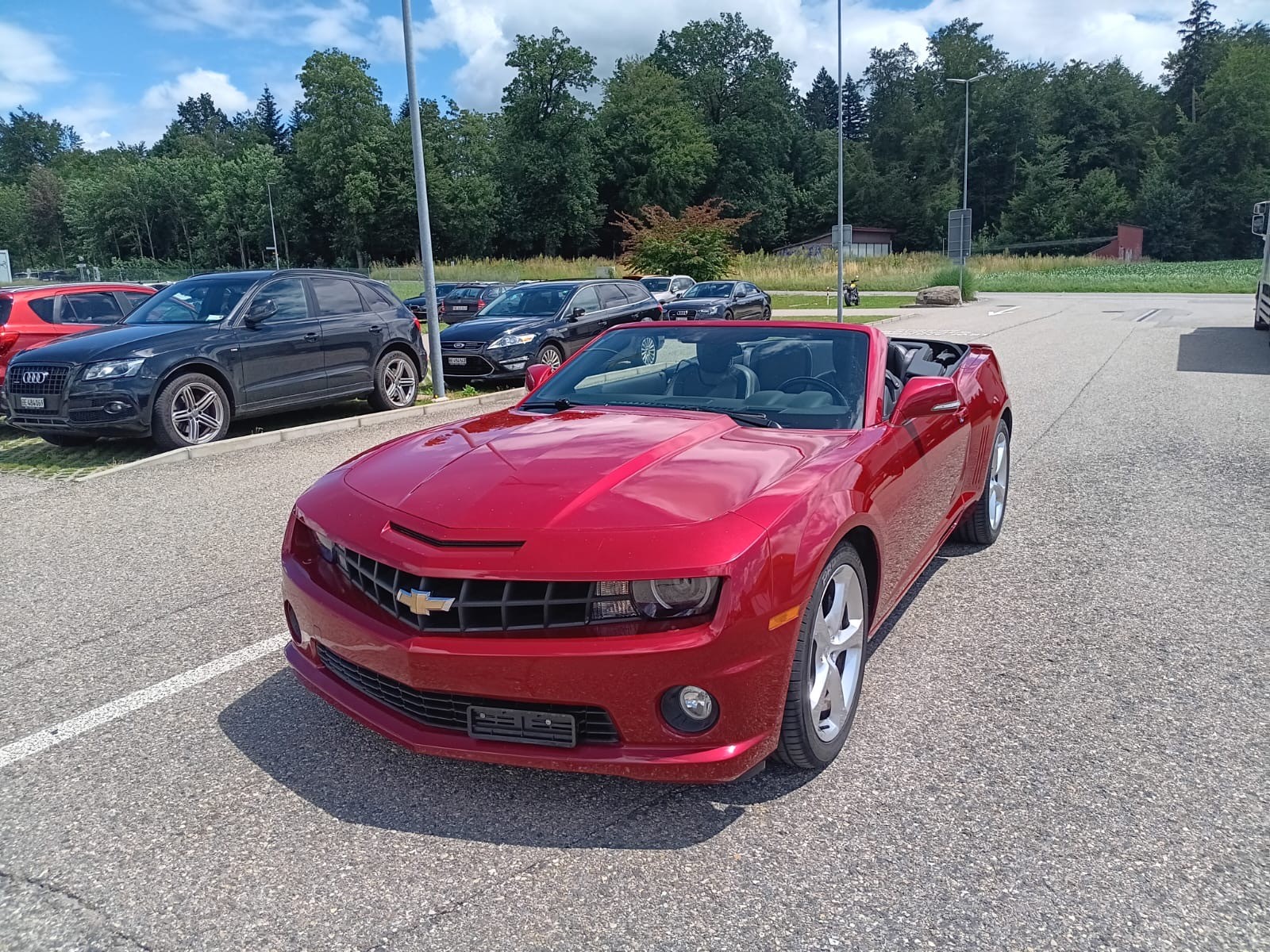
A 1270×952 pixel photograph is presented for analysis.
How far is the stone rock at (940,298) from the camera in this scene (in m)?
34.9

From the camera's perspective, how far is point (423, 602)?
8.63ft

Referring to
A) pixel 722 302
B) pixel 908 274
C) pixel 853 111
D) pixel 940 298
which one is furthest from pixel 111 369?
pixel 853 111

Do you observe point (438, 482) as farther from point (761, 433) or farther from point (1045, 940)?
point (1045, 940)

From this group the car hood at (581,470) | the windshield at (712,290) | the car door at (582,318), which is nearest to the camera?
the car hood at (581,470)

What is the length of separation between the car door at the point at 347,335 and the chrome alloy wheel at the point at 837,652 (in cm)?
843

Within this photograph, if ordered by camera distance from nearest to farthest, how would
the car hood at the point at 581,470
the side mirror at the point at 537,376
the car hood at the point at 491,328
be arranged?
the car hood at the point at 581,470
the side mirror at the point at 537,376
the car hood at the point at 491,328

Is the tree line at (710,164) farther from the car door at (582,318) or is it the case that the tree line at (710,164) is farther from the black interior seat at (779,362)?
the black interior seat at (779,362)

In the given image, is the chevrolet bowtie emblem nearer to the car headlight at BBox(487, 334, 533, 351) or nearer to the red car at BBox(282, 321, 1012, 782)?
the red car at BBox(282, 321, 1012, 782)

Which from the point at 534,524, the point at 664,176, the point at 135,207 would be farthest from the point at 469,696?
the point at 135,207

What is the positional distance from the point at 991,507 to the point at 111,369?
766 cm

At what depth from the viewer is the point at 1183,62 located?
10369 centimetres

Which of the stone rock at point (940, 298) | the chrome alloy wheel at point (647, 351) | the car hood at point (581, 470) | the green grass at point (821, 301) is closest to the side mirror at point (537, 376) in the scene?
the chrome alloy wheel at point (647, 351)

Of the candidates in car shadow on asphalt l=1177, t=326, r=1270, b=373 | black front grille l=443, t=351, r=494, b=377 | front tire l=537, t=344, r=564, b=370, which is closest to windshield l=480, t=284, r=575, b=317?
front tire l=537, t=344, r=564, b=370

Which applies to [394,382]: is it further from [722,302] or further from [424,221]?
[722,302]
